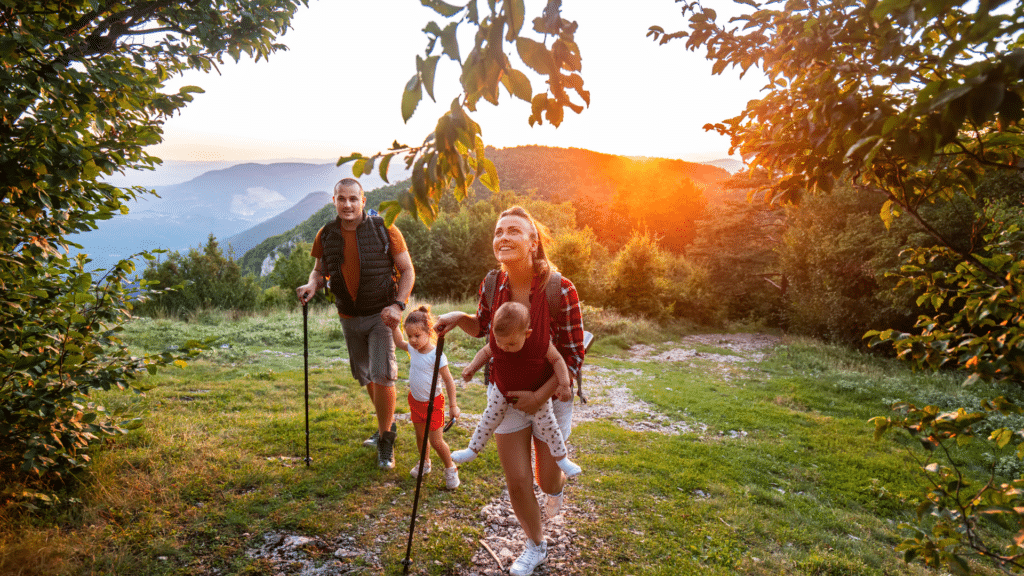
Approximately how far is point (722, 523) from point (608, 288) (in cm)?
1857

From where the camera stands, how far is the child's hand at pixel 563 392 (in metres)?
2.88

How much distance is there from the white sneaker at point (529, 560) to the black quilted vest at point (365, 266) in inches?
95.3

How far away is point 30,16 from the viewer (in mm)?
2746

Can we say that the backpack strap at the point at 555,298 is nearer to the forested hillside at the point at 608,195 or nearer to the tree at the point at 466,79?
the tree at the point at 466,79

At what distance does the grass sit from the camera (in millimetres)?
3109

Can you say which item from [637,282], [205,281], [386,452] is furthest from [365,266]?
[637,282]

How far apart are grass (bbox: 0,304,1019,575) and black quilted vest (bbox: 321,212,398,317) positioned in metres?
1.60

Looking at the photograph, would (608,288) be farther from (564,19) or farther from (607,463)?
(564,19)

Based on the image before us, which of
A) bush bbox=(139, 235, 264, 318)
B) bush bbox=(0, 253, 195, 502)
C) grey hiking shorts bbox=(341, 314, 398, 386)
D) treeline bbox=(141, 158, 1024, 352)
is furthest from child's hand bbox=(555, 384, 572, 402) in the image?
bush bbox=(139, 235, 264, 318)

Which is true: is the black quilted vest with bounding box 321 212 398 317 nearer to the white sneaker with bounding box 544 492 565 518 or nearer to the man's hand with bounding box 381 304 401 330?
the man's hand with bounding box 381 304 401 330

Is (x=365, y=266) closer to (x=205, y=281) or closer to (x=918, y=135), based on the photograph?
(x=918, y=135)

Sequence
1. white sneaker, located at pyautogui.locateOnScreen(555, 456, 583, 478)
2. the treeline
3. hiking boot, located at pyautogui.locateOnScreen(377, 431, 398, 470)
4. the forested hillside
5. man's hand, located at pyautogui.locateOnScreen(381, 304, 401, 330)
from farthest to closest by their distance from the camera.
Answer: the forested hillside
the treeline
hiking boot, located at pyautogui.locateOnScreen(377, 431, 398, 470)
man's hand, located at pyautogui.locateOnScreen(381, 304, 401, 330)
white sneaker, located at pyautogui.locateOnScreen(555, 456, 583, 478)

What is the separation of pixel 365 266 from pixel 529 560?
2.79 meters

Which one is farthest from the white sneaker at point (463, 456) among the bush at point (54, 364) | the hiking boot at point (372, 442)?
the hiking boot at point (372, 442)
